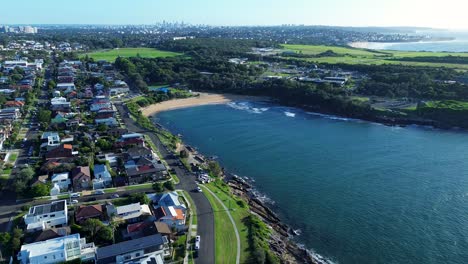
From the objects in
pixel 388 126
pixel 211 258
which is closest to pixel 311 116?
pixel 388 126

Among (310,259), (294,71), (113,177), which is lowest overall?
(310,259)

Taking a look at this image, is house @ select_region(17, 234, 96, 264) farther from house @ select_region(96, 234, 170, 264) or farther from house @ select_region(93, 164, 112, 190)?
house @ select_region(93, 164, 112, 190)

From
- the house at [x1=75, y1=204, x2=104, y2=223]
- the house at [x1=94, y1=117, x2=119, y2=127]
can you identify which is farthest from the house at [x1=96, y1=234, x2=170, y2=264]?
the house at [x1=94, y1=117, x2=119, y2=127]

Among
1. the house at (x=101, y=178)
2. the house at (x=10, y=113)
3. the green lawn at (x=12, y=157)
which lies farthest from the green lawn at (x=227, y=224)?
the house at (x=10, y=113)

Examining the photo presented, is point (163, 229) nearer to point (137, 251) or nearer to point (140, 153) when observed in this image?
point (137, 251)

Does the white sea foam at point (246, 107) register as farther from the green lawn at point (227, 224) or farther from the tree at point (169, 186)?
the tree at point (169, 186)

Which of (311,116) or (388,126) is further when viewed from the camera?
(311,116)

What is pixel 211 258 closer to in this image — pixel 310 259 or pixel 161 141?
pixel 310 259
